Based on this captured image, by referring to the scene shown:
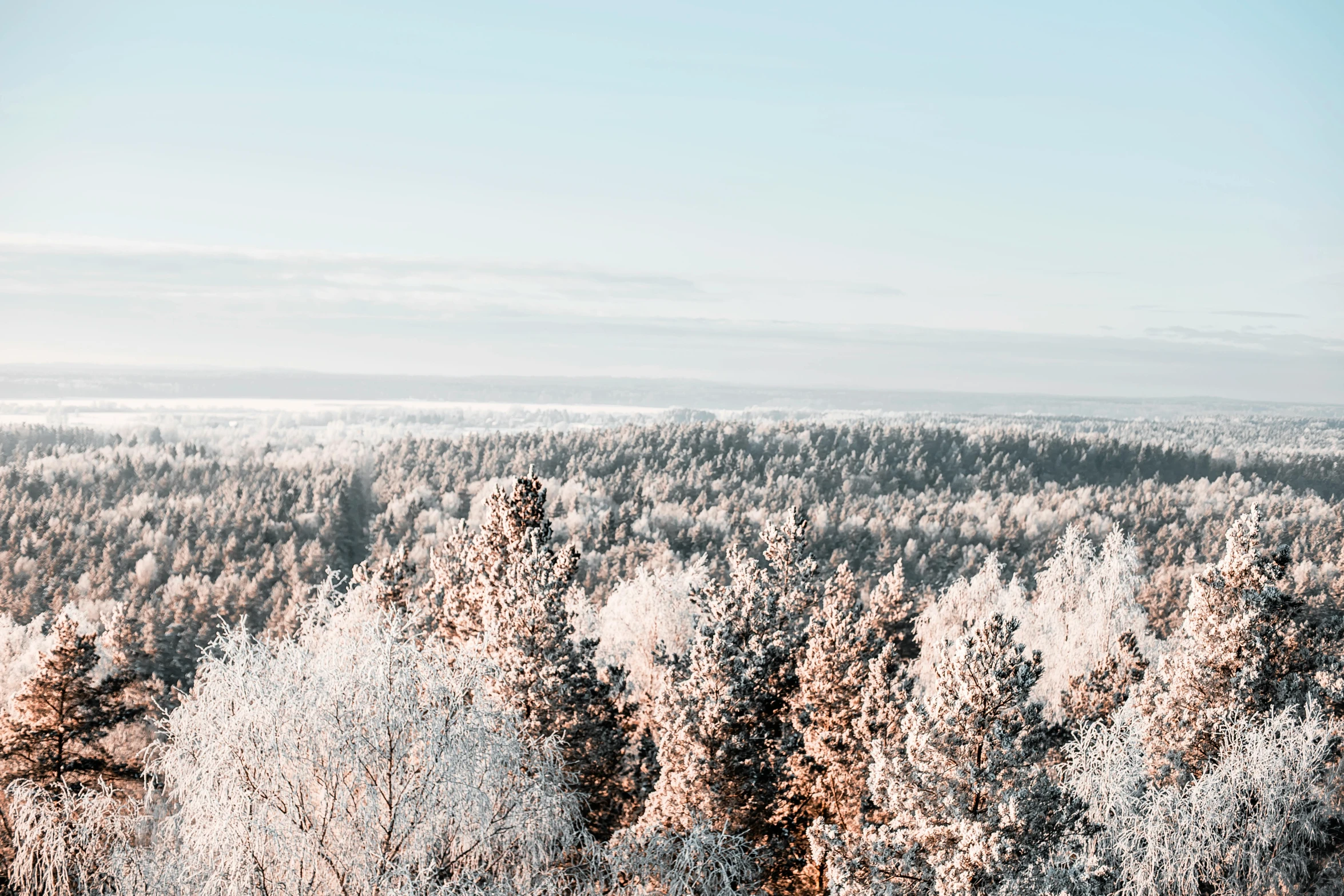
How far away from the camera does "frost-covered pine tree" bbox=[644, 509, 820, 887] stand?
2773 centimetres

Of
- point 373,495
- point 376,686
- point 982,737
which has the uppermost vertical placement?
point 376,686

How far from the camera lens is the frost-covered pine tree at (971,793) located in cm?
1841

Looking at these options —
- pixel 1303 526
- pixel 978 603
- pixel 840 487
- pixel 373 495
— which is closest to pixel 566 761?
pixel 978 603

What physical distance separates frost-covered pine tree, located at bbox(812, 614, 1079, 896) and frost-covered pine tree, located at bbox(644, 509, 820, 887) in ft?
24.8

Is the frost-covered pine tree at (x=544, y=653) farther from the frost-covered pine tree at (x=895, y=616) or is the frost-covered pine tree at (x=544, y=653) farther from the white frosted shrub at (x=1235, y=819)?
the white frosted shrub at (x=1235, y=819)

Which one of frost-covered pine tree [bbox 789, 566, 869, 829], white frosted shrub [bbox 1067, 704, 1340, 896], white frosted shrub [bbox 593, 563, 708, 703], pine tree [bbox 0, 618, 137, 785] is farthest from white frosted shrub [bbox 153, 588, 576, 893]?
white frosted shrub [bbox 593, 563, 708, 703]

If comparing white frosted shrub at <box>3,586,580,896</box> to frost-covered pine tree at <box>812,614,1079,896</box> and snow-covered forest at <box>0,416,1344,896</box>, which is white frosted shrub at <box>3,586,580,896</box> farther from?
frost-covered pine tree at <box>812,614,1079,896</box>

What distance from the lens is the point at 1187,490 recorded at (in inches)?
7215

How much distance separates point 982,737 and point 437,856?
458 inches

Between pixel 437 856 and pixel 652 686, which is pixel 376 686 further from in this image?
pixel 652 686

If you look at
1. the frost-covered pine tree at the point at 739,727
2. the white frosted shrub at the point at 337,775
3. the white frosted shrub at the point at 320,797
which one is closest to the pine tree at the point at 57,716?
the white frosted shrub at the point at 320,797

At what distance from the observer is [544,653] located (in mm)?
29422

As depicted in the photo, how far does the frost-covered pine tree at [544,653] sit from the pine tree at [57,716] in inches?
557

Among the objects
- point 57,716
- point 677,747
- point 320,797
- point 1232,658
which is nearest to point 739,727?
point 677,747
